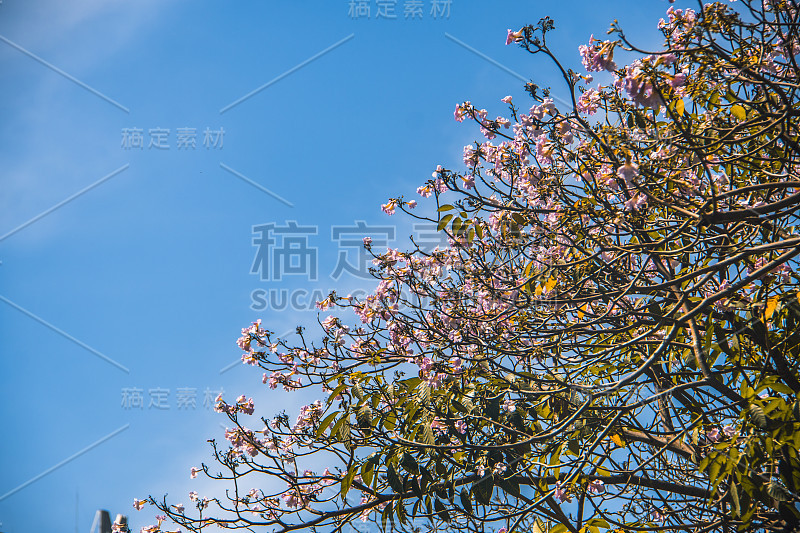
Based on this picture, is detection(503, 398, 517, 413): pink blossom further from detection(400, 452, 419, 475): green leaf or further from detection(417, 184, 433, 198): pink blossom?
detection(417, 184, 433, 198): pink blossom

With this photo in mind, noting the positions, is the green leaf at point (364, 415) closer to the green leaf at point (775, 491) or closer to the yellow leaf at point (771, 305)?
the green leaf at point (775, 491)

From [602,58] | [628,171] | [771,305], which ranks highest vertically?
[602,58]

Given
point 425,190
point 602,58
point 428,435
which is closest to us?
point 602,58

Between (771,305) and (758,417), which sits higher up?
(771,305)

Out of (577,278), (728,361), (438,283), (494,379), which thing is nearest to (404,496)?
(494,379)

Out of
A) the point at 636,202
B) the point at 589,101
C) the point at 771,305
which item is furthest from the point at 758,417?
the point at 589,101

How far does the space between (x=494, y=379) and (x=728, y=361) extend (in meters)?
1.32

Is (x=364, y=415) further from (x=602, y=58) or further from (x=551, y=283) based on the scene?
(x=602, y=58)

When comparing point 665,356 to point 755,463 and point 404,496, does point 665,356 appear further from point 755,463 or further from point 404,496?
point 404,496

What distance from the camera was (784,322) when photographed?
360 centimetres

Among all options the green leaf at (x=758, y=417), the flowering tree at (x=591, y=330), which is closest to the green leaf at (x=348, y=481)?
the flowering tree at (x=591, y=330)

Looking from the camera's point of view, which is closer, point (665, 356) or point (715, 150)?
point (715, 150)

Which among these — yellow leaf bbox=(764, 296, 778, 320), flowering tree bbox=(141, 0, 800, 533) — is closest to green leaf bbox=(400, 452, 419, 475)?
flowering tree bbox=(141, 0, 800, 533)

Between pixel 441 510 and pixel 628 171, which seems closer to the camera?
pixel 628 171
